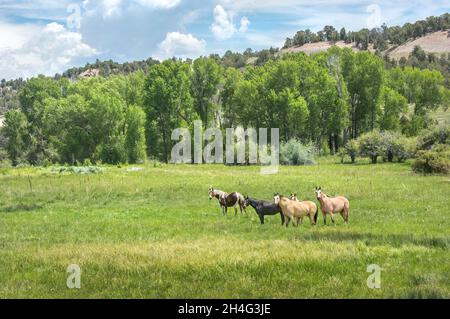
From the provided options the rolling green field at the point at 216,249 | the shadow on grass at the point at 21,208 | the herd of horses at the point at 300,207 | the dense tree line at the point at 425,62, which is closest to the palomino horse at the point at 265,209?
the herd of horses at the point at 300,207

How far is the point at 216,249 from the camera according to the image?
13.5 metres

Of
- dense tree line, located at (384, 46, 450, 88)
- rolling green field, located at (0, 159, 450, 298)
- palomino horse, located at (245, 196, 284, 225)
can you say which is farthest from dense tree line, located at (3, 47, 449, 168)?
dense tree line, located at (384, 46, 450, 88)

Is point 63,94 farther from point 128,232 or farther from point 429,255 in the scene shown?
point 429,255

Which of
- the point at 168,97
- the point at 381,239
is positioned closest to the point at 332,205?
the point at 381,239

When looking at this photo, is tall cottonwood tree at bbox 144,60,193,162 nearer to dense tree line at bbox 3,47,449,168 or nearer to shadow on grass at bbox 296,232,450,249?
dense tree line at bbox 3,47,449,168

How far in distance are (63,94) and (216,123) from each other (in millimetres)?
34054

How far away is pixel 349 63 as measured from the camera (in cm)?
8219

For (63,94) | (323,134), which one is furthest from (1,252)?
(63,94)

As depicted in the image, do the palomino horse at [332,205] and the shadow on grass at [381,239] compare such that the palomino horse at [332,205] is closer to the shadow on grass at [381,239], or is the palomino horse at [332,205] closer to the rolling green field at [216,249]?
the rolling green field at [216,249]

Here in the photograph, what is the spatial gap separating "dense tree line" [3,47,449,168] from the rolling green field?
47.6m

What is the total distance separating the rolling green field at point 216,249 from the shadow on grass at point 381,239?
0.03 metres

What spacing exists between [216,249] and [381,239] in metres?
5.29

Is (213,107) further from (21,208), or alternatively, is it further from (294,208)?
(294,208)

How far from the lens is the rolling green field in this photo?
397 inches
